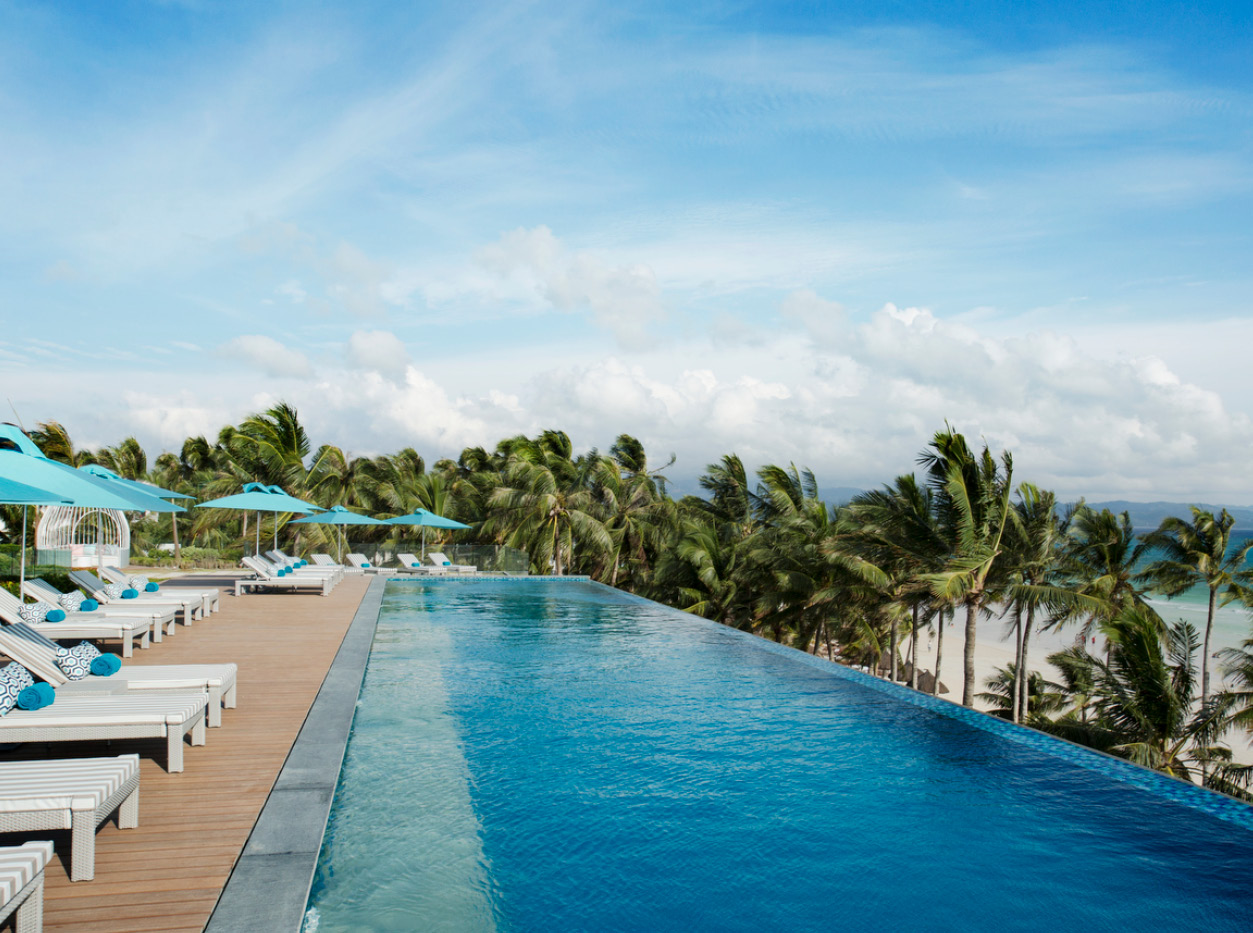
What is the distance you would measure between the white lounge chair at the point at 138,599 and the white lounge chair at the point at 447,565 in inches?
450

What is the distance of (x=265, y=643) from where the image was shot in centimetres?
873

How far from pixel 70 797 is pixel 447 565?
1918cm

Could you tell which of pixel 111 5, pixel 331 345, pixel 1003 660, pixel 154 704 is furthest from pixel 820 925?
pixel 1003 660

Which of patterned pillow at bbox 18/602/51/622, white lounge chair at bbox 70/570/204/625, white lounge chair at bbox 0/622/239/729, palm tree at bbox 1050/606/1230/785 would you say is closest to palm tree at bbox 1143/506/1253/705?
palm tree at bbox 1050/606/1230/785

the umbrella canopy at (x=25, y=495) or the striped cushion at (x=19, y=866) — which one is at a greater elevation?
the umbrella canopy at (x=25, y=495)

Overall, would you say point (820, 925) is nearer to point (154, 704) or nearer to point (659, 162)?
point (154, 704)

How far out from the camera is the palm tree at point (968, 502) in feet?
43.6

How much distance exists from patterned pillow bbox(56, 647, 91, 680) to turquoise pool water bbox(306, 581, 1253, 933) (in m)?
1.65

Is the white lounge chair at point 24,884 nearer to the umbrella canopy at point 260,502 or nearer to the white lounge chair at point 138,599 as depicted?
the white lounge chair at point 138,599

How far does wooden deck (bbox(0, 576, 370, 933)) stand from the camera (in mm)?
2910

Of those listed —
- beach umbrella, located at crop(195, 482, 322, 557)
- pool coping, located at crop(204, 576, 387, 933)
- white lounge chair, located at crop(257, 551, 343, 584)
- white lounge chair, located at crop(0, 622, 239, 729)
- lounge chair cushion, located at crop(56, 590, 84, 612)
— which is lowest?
white lounge chair, located at crop(257, 551, 343, 584)

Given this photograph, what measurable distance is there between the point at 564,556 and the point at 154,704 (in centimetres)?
1997

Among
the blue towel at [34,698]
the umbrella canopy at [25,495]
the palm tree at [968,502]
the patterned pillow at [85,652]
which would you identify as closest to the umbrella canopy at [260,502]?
the patterned pillow at [85,652]

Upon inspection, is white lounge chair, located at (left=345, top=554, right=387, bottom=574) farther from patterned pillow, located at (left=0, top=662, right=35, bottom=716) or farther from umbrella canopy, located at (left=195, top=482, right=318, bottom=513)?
patterned pillow, located at (left=0, top=662, right=35, bottom=716)
